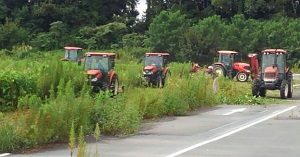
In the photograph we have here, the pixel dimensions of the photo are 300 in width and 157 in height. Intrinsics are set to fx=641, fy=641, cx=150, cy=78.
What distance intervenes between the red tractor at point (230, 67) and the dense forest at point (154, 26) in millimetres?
14714

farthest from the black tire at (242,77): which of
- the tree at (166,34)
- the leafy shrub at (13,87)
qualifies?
the leafy shrub at (13,87)

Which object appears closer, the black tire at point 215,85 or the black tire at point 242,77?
the black tire at point 215,85

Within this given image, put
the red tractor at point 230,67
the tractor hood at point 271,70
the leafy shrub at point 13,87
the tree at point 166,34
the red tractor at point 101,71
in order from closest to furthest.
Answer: the leafy shrub at point 13,87
the red tractor at point 101,71
the tractor hood at point 271,70
the red tractor at point 230,67
the tree at point 166,34

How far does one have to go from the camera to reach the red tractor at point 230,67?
4794cm

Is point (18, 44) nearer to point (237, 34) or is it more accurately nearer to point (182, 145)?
point (237, 34)

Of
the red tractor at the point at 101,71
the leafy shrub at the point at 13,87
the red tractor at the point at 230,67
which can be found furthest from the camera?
the red tractor at the point at 230,67

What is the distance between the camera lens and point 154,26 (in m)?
68.6

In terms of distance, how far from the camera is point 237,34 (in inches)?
2707

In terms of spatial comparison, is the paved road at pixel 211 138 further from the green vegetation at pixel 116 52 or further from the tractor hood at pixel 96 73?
the tractor hood at pixel 96 73

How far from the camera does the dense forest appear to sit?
67.4 m

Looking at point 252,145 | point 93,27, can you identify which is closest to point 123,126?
point 252,145

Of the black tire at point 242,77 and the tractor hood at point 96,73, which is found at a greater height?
the tractor hood at point 96,73

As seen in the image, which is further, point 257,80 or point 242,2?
point 242,2

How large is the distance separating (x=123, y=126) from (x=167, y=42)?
1987 inches
